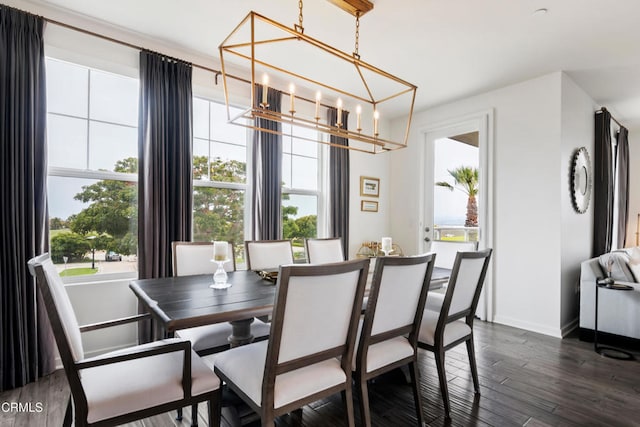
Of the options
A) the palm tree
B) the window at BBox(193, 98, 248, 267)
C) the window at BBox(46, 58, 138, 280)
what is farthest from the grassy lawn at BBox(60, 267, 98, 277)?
the palm tree

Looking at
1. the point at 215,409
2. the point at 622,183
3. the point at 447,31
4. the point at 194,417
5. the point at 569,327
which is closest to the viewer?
the point at 215,409

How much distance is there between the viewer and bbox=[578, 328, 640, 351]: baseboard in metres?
3.06

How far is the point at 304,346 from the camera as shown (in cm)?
137

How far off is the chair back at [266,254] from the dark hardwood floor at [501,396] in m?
1.18

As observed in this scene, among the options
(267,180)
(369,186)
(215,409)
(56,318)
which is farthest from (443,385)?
(369,186)

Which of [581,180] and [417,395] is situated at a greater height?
[581,180]

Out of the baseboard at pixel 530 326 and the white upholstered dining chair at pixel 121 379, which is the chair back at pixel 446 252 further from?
the white upholstered dining chair at pixel 121 379

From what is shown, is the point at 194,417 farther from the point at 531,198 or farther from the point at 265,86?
the point at 531,198

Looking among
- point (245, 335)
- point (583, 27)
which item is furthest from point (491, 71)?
point (245, 335)

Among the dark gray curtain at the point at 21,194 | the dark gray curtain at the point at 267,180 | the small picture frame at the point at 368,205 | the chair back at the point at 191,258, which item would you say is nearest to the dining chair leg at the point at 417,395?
the chair back at the point at 191,258

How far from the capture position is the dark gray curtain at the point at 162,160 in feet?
9.35

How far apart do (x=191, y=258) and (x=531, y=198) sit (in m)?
3.59

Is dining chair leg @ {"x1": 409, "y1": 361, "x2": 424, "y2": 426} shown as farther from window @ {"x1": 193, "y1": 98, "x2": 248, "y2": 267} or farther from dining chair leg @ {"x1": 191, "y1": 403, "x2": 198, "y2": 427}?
window @ {"x1": 193, "y1": 98, "x2": 248, "y2": 267}

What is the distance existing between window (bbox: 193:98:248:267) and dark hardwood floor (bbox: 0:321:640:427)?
1718mm
